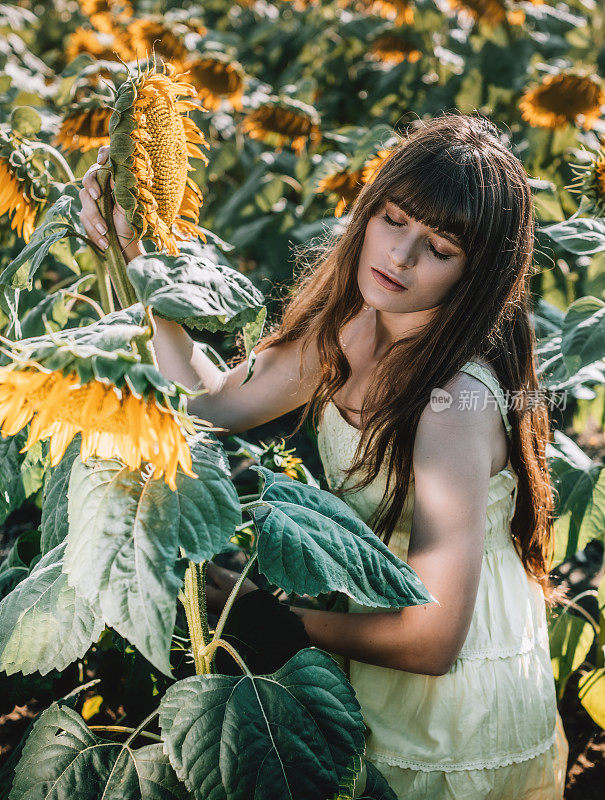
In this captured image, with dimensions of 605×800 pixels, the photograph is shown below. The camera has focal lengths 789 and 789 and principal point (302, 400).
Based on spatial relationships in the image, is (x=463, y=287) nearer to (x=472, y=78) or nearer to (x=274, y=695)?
(x=274, y=695)

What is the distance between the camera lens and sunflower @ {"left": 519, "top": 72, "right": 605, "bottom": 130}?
2018 mm

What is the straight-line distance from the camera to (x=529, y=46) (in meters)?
2.61

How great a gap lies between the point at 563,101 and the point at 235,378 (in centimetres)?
144

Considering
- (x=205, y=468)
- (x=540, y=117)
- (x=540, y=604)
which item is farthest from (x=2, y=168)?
(x=540, y=117)

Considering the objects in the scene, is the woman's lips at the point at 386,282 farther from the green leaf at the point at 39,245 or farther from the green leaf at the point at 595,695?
the green leaf at the point at 595,695

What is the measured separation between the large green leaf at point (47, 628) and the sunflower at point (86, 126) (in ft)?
2.56

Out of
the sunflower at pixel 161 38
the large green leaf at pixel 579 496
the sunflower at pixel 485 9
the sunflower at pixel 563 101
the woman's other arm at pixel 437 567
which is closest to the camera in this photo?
the woman's other arm at pixel 437 567

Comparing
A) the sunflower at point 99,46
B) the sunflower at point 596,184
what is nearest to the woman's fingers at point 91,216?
the sunflower at point 596,184

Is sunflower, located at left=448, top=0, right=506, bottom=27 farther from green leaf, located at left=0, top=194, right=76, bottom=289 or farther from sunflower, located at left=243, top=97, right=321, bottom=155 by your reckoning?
green leaf, located at left=0, top=194, right=76, bottom=289

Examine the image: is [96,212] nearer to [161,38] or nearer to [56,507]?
[56,507]

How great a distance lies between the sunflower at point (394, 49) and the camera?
8.85 ft

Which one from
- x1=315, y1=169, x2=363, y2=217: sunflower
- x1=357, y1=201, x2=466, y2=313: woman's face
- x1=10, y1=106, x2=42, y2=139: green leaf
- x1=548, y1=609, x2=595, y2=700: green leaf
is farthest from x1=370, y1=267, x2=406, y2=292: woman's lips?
x1=315, y1=169, x2=363, y2=217: sunflower

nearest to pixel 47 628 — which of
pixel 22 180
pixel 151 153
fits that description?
pixel 151 153

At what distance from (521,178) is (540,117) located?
49.9 inches
